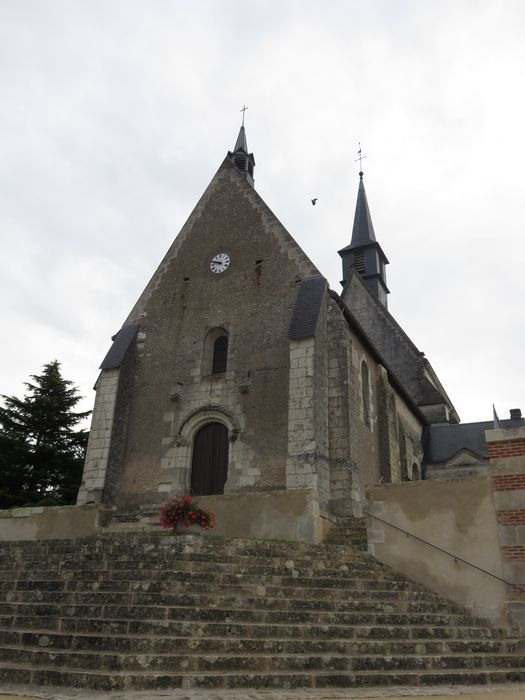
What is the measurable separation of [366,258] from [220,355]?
19.0 m

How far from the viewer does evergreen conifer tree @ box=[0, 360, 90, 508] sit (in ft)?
64.7

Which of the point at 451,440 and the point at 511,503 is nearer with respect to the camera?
the point at 511,503

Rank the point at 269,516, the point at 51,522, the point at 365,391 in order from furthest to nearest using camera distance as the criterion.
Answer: the point at 365,391, the point at 51,522, the point at 269,516

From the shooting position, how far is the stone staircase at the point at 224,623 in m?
5.33

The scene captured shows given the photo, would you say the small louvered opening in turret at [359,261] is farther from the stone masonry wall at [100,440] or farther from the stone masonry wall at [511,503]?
the stone masonry wall at [511,503]

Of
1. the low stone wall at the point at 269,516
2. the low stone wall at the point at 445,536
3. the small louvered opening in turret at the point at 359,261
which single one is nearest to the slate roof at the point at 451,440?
the small louvered opening in turret at the point at 359,261

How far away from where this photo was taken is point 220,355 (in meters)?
16.2

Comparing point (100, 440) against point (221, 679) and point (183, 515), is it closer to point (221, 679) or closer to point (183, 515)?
point (183, 515)

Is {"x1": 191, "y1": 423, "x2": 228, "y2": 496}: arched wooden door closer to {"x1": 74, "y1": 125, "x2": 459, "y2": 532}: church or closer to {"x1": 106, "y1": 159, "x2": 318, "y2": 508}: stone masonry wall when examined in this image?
{"x1": 74, "y1": 125, "x2": 459, "y2": 532}: church

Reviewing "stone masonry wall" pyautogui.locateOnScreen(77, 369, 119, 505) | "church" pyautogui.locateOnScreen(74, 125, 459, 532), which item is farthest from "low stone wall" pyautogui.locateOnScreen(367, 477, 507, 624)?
"stone masonry wall" pyautogui.locateOnScreen(77, 369, 119, 505)

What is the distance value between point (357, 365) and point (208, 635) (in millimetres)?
11310

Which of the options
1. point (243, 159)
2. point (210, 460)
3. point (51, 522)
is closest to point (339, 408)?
point (210, 460)

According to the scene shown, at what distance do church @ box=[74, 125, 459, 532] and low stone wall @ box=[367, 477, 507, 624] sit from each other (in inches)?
135

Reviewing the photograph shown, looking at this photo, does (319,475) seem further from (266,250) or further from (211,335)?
(266,250)
